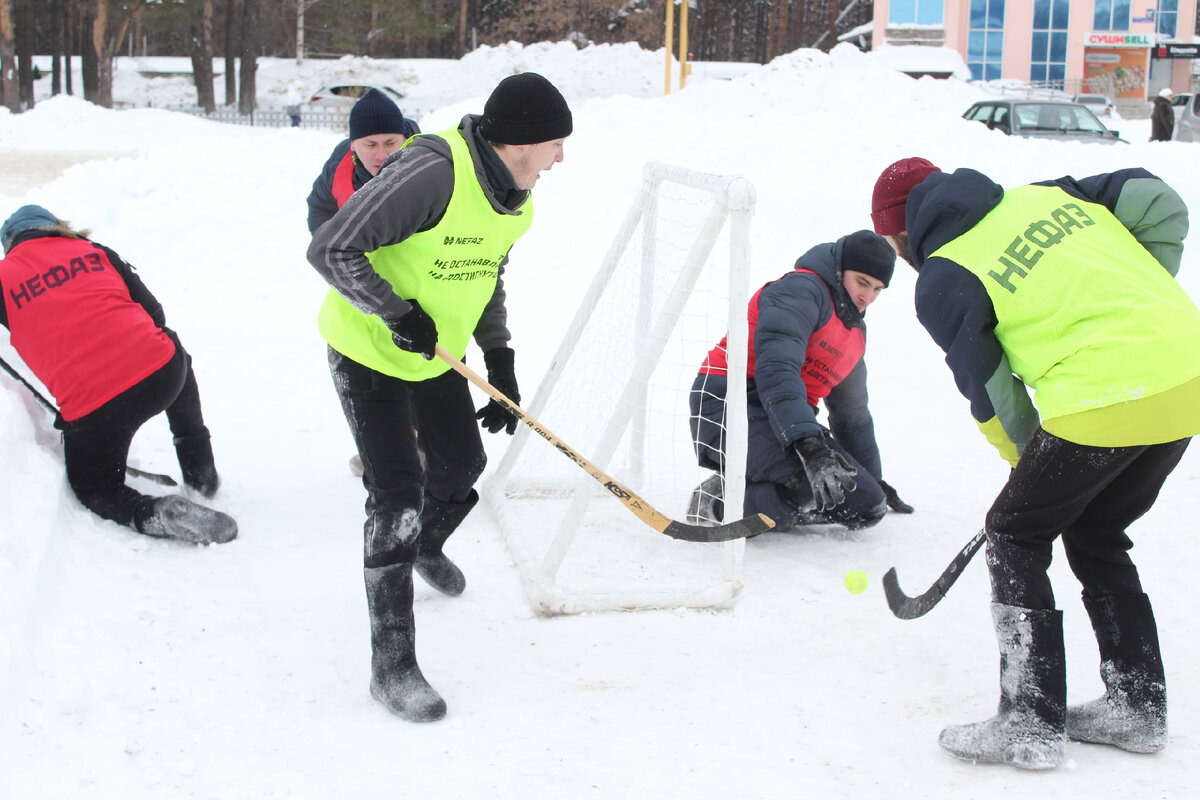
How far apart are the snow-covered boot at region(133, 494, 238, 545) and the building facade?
27.4m

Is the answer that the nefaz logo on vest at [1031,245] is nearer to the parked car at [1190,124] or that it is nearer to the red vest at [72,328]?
the red vest at [72,328]

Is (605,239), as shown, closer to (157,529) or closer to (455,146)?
(157,529)

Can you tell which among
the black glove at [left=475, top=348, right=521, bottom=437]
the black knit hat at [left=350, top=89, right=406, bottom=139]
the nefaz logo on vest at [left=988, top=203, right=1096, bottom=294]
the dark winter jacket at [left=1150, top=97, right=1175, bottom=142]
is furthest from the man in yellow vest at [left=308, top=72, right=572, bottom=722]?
the dark winter jacket at [left=1150, top=97, right=1175, bottom=142]

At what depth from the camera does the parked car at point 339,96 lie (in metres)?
25.0

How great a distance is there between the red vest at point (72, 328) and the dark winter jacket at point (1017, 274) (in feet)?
8.25

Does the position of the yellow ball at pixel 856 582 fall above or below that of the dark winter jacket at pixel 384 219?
below

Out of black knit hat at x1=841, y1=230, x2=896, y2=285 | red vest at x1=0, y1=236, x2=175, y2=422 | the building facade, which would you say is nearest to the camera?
red vest at x1=0, y1=236, x2=175, y2=422

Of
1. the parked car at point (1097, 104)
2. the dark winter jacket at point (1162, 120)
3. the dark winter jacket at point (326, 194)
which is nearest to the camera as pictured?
Answer: the dark winter jacket at point (326, 194)

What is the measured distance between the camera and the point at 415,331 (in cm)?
252

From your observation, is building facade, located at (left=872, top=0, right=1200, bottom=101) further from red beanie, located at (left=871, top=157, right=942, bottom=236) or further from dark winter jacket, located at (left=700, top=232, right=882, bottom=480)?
red beanie, located at (left=871, top=157, right=942, bottom=236)

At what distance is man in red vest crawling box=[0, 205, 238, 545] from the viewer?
11.4ft

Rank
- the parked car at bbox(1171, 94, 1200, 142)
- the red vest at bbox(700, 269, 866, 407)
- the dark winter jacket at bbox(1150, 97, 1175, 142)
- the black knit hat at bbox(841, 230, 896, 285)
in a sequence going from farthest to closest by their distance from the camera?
the parked car at bbox(1171, 94, 1200, 142), the dark winter jacket at bbox(1150, 97, 1175, 142), the red vest at bbox(700, 269, 866, 407), the black knit hat at bbox(841, 230, 896, 285)

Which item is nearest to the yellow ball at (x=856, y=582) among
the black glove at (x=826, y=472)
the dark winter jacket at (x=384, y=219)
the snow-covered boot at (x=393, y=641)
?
the black glove at (x=826, y=472)

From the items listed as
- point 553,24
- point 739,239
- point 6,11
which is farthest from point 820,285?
point 553,24
